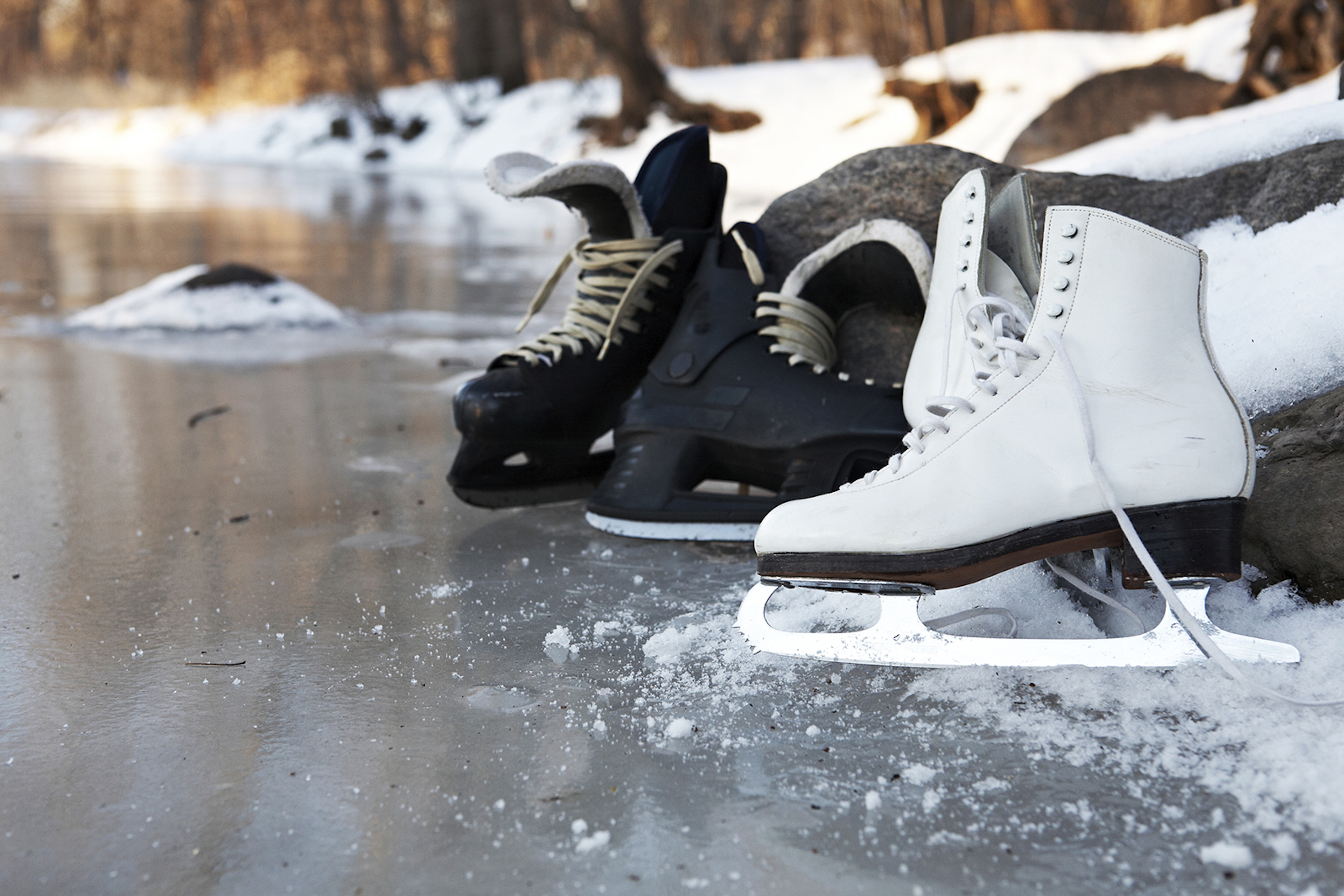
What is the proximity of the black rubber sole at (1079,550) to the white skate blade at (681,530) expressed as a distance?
40 cm

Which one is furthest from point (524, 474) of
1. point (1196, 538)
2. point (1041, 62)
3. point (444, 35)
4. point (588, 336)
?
point (444, 35)

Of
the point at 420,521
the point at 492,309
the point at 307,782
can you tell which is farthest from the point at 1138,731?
the point at 492,309

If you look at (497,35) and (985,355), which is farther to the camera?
(497,35)

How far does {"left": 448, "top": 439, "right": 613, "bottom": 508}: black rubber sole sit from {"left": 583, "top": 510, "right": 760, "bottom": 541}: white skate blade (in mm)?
196

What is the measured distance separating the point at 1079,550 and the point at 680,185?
0.98 meters

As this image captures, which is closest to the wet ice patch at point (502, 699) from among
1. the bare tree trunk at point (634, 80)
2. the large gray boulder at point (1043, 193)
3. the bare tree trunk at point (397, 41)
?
the large gray boulder at point (1043, 193)

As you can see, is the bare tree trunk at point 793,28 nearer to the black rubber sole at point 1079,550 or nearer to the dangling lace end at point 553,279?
the dangling lace end at point 553,279

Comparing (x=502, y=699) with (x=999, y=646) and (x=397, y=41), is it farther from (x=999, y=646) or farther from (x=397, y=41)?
(x=397, y=41)

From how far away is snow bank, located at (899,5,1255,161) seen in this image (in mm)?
8172

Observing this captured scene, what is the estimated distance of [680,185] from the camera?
181 centimetres

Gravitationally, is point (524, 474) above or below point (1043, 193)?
below

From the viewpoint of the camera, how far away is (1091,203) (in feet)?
6.33

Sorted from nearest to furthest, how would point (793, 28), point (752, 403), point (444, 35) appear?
point (752, 403)
point (793, 28)
point (444, 35)

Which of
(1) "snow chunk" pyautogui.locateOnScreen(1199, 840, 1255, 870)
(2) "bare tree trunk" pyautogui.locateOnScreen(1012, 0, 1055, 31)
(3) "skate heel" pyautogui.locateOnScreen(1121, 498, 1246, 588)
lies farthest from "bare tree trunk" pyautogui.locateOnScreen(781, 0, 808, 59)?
(1) "snow chunk" pyautogui.locateOnScreen(1199, 840, 1255, 870)
